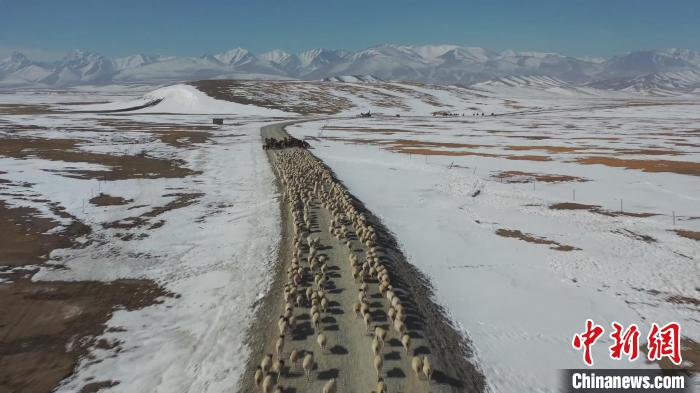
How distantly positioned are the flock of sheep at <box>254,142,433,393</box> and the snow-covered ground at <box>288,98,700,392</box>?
246cm

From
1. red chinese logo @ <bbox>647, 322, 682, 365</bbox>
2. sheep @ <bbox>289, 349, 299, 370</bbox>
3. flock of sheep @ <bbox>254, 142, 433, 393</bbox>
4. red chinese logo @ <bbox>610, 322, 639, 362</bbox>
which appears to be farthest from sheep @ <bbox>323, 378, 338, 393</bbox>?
red chinese logo @ <bbox>647, 322, 682, 365</bbox>

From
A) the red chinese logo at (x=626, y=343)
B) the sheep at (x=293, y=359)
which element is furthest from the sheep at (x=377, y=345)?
the red chinese logo at (x=626, y=343)

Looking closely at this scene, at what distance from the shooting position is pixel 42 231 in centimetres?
2500

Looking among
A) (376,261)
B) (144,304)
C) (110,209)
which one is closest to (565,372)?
(376,261)

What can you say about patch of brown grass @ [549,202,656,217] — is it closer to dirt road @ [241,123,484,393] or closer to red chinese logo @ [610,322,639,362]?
red chinese logo @ [610,322,639,362]

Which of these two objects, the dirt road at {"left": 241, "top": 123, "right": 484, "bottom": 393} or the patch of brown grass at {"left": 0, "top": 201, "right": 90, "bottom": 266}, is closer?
the dirt road at {"left": 241, "top": 123, "right": 484, "bottom": 393}

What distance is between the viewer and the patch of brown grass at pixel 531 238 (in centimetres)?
2365

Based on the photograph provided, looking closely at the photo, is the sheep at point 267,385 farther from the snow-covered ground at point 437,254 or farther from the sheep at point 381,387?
the sheep at point 381,387

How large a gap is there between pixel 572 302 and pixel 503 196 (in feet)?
59.6

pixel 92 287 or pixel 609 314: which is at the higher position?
pixel 92 287

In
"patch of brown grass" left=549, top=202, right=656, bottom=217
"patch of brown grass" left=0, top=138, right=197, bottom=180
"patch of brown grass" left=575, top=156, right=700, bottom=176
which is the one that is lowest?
"patch of brown grass" left=549, top=202, right=656, bottom=217

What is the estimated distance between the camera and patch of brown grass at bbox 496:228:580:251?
23.6 meters

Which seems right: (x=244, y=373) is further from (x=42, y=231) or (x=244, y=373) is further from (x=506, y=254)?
(x=42, y=231)

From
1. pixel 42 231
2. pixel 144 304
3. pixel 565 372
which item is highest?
pixel 42 231
